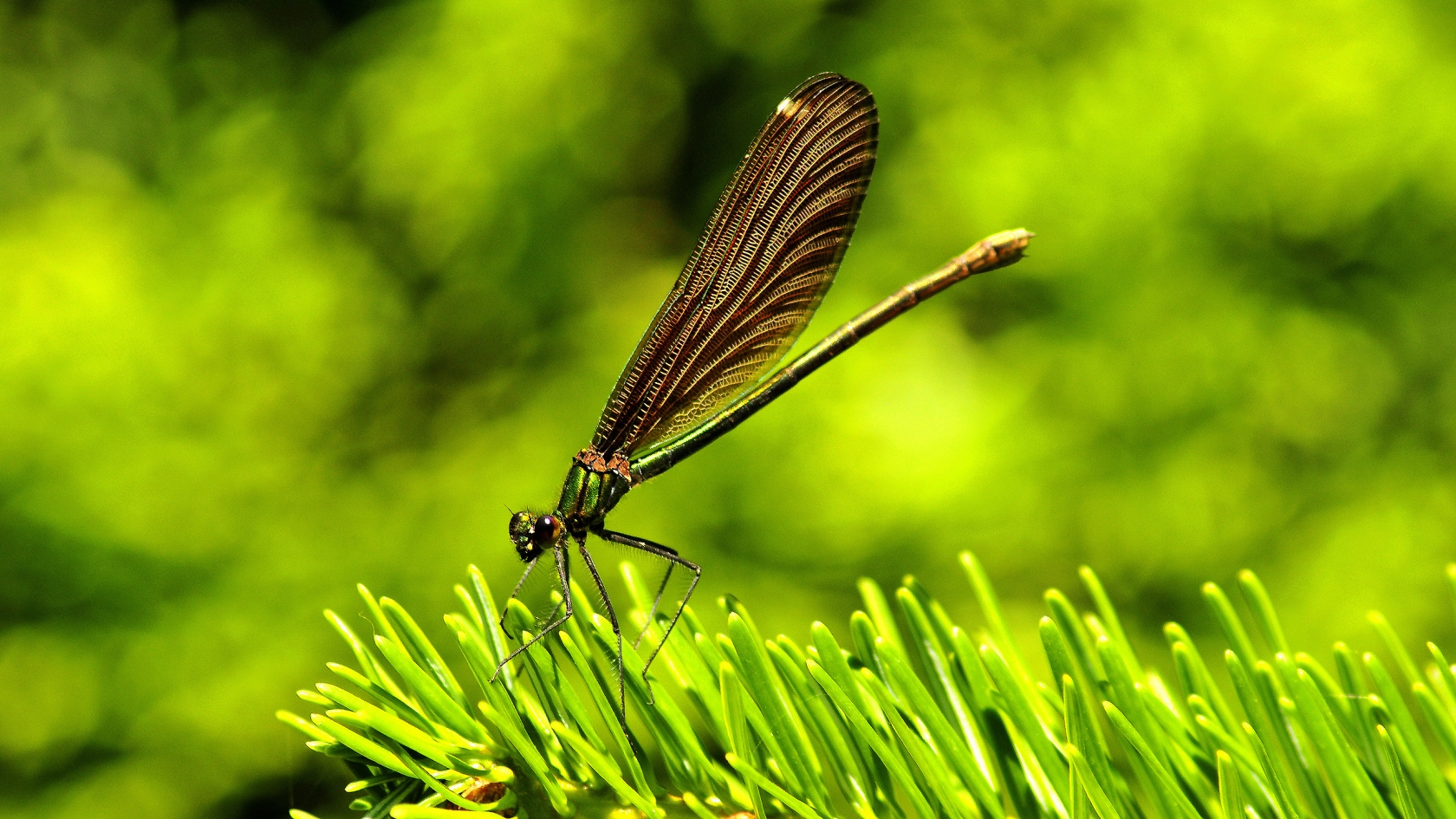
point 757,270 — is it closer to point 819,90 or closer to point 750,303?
point 750,303

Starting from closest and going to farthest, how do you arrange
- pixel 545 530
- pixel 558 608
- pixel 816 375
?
pixel 558 608 < pixel 545 530 < pixel 816 375

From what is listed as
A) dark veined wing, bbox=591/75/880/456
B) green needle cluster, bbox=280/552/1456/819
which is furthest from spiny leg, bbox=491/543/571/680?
dark veined wing, bbox=591/75/880/456

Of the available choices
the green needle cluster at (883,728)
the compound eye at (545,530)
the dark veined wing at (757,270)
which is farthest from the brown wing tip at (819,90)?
the green needle cluster at (883,728)

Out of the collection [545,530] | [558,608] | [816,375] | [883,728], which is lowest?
[883,728]

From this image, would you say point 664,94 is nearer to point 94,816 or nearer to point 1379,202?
point 1379,202

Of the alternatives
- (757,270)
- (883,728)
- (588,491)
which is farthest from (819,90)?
(883,728)

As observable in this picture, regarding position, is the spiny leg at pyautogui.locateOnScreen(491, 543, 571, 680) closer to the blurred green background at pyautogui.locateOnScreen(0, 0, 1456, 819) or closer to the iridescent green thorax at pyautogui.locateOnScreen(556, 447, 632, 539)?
the iridescent green thorax at pyautogui.locateOnScreen(556, 447, 632, 539)

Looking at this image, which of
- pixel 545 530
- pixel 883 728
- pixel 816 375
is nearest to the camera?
pixel 883 728

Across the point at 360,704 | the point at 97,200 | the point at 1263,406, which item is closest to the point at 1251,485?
the point at 1263,406

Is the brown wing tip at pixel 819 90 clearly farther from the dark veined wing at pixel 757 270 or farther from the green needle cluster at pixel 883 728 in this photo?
the green needle cluster at pixel 883 728
